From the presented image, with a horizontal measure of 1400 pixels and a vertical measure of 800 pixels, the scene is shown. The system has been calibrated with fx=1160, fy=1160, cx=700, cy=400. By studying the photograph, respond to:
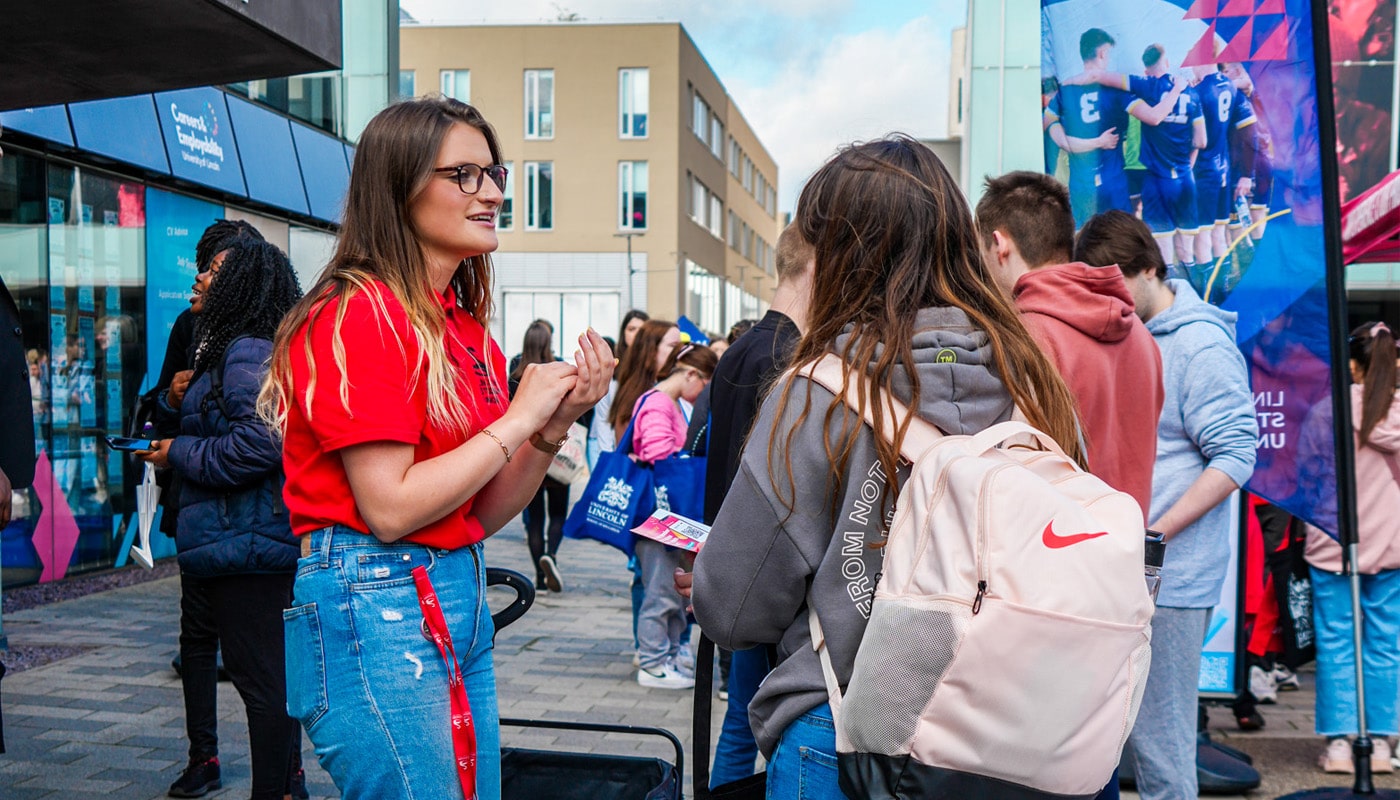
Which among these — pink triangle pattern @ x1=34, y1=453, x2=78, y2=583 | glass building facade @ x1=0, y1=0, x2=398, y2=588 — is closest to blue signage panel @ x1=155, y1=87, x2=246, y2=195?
glass building facade @ x1=0, y1=0, x2=398, y2=588

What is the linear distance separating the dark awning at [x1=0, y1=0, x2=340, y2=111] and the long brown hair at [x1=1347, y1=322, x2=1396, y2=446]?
14.6 ft

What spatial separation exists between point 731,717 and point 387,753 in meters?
1.72

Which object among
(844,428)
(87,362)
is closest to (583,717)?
(844,428)

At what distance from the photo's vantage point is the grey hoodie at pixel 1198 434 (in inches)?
140

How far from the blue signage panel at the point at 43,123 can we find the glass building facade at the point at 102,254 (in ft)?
0.05

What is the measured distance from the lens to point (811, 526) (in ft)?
6.15

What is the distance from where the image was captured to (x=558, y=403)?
208cm

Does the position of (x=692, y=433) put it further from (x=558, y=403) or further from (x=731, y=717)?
(x=558, y=403)

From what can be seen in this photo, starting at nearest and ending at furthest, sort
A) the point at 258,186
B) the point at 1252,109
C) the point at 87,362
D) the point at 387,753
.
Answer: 1. the point at 387,753
2. the point at 1252,109
3. the point at 87,362
4. the point at 258,186

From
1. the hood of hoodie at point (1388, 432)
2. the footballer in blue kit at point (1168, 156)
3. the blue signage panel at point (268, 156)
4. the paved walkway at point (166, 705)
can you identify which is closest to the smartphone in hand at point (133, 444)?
the paved walkway at point (166, 705)

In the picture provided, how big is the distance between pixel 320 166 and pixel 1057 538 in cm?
1257

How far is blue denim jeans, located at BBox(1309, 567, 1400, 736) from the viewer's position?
16.1ft

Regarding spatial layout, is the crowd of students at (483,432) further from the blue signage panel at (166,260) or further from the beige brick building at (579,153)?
the beige brick building at (579,153)

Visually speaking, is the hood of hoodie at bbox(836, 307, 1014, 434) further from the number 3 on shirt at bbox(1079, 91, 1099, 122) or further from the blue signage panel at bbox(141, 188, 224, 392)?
the blue signage panel at bbox(141, 188, 224, 392)
